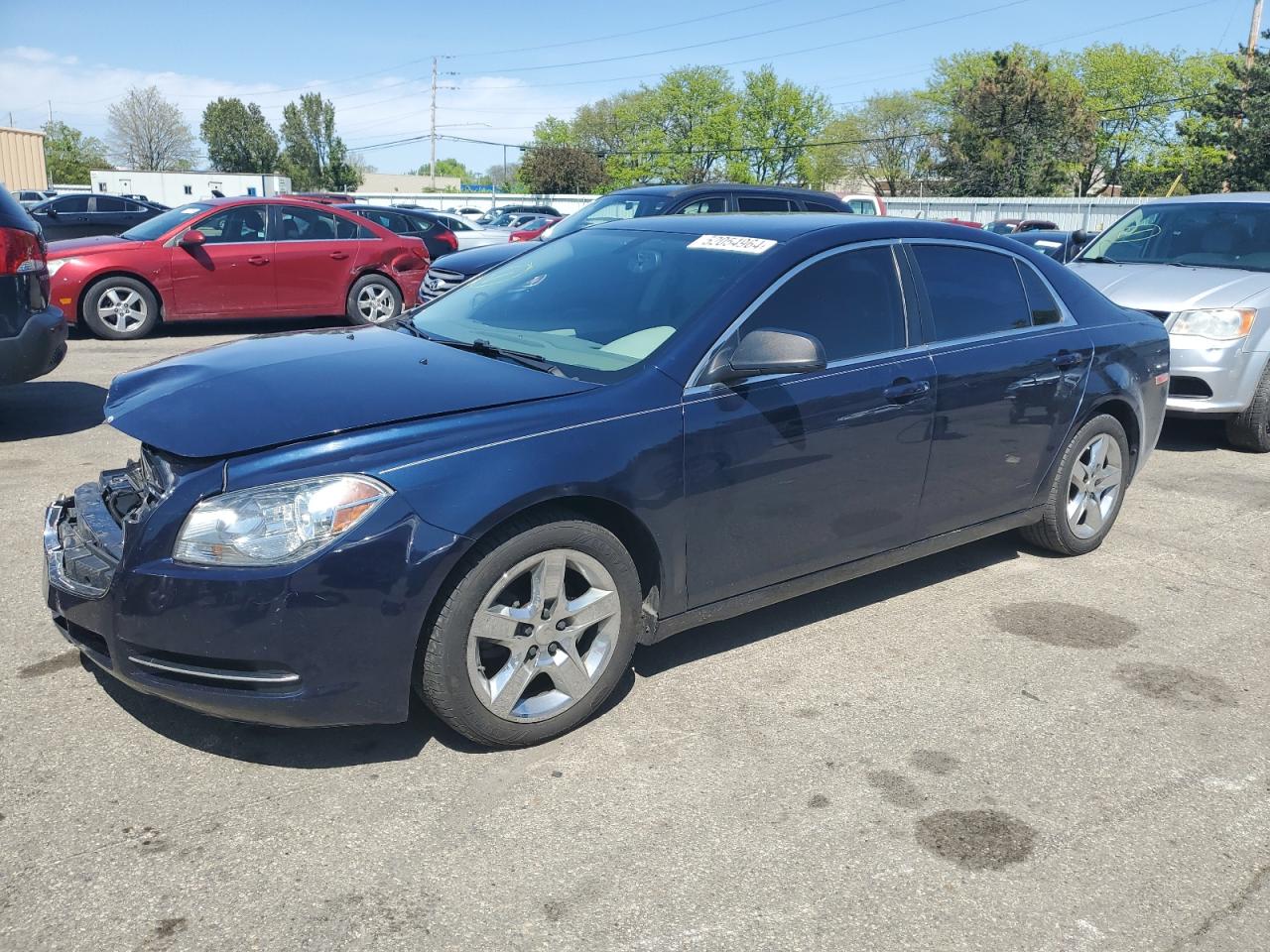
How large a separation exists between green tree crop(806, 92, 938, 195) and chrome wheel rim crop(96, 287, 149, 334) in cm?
7641

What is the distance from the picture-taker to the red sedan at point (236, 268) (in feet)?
36.7

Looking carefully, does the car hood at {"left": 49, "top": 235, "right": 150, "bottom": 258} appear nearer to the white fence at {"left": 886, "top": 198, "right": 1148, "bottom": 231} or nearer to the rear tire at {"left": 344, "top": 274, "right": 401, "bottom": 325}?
the rear tire at {"left": 344, "top": 274, "right": 401, "bottom": 325}

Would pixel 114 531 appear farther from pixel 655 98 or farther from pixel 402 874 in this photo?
pixel 655 98

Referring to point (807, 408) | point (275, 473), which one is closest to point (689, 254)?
point (807, 408)

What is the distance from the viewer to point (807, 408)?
12.7 ft

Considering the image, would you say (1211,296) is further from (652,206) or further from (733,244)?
(652,206)

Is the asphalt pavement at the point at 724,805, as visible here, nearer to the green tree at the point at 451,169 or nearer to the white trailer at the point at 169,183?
the white trailer at the point at 169,183

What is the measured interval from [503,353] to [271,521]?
122cm

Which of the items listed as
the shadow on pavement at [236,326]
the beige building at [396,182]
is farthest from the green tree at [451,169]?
the shadow on pavement at [236,326]

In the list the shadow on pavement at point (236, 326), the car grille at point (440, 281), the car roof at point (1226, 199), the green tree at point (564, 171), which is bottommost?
the shadow on pavement at point (236, 326)

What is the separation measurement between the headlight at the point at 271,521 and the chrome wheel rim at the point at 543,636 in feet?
1.60

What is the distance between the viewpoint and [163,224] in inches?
457

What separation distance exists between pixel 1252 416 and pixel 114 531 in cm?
744

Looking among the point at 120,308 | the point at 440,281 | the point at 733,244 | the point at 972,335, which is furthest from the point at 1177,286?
the point at 120,308
